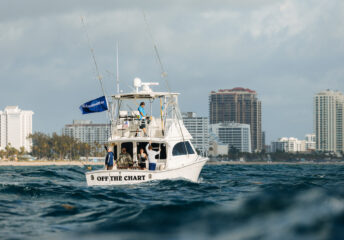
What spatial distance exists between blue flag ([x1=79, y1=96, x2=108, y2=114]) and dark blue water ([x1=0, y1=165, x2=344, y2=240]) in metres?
4.95

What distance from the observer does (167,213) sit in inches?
549

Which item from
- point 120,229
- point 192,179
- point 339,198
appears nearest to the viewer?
point 120,229

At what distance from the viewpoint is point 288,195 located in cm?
1101

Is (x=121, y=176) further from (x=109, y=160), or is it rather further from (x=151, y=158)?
(x=151, y=158)

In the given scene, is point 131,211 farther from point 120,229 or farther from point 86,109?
point 86,109

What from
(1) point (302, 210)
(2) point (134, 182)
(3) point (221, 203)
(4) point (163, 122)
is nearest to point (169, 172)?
(2) point (134, 182)

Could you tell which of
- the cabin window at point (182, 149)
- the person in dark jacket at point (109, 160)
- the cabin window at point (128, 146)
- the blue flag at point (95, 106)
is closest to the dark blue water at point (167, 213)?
the person in dark jacket at point (109, 160)

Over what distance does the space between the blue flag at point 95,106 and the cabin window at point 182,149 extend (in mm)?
3592

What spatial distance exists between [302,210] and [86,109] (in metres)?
17.7

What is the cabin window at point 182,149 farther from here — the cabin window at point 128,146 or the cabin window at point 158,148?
the cabin window at point 128,146

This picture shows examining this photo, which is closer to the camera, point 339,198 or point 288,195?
point 288,195

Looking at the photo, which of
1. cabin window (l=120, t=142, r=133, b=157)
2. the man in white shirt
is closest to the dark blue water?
the man in white shirt

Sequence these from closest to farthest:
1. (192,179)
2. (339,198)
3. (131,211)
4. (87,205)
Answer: (339,198), (131,211), (87,205), (192,179)

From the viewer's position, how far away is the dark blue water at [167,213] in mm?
8586
